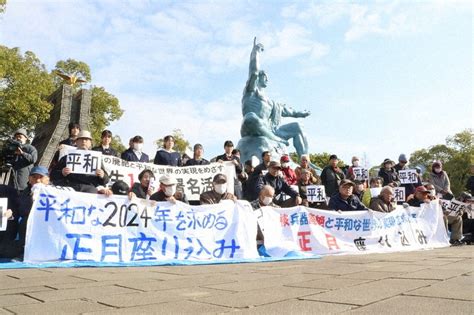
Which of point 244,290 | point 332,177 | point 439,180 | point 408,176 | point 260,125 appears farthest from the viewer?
point 260,125

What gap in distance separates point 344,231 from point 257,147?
15.1 m

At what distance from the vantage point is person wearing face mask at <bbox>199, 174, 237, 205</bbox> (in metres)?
6.72

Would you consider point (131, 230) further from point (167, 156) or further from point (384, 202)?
point (384, 202)

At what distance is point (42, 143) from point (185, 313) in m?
34.4

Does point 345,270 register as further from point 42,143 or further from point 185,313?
point 42,143

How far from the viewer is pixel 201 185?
26.5 ft

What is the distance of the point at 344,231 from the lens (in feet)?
24.4

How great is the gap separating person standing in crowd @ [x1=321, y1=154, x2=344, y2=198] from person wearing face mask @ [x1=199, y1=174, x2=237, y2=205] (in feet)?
11.5

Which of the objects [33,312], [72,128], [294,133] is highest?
[294,133]

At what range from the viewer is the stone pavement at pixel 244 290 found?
259 cm

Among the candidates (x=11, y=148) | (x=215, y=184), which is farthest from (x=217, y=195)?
(x=11, y=148)

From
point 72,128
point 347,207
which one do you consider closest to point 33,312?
point 72,128

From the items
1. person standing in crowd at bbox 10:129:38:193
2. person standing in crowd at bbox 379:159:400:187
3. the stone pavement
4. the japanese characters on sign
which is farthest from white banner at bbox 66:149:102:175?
person standing in crowd at bbox 379:159:400:187

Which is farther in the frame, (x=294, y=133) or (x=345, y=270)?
(x=294, y=133)
